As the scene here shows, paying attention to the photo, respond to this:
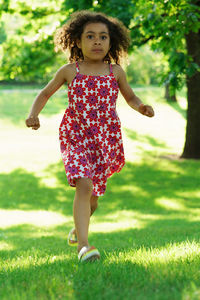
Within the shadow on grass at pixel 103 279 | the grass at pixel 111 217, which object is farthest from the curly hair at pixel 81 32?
the shadow on grass at pixel 103 279

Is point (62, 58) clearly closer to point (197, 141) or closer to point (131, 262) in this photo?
point (197, 141)

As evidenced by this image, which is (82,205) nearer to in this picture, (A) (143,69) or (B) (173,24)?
(B) (173,24)

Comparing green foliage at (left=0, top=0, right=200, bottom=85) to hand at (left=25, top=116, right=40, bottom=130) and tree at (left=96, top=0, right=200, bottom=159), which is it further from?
hand at (left=25, top=116, right=40, bottom=130)

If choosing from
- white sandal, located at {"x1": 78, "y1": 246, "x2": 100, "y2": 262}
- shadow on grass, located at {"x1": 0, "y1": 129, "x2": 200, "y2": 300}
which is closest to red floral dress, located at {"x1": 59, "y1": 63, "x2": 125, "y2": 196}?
white sandal, located at {"x1": 78, "y1": 246, "x2": 100, "y2": 262}

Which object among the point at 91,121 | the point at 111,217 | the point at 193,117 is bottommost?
the point at 111,217

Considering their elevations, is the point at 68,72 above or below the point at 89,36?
below

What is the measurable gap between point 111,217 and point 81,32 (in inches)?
247

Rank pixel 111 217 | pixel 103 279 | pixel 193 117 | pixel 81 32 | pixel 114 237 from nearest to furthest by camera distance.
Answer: pixel 103 279 < pixel 81 32 < pixel 114 237 < pixel 111 217 < pixel 193 117

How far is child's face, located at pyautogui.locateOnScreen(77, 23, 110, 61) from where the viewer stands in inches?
161

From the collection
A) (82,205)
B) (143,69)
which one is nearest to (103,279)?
(82,205)

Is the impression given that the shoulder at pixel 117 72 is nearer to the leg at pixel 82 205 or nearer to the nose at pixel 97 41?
the nose at pixel 97 41

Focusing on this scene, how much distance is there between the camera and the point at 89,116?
13.1 feet

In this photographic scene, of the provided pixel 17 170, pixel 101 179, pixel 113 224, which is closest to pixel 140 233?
pixel 113 224

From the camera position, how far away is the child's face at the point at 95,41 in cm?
409
